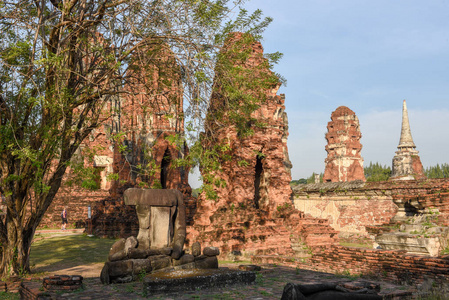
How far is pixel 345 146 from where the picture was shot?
104 ft

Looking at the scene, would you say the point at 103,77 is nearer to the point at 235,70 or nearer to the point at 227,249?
the point at 235,70

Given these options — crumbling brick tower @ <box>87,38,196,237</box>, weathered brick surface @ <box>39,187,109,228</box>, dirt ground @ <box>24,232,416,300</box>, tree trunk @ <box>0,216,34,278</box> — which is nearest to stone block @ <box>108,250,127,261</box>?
dirt ground @ <box>24,232,416,300</box>

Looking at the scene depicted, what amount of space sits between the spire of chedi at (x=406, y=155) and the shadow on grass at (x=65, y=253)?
886 inches

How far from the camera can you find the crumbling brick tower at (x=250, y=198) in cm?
1328

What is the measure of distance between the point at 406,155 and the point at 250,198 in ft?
65.2

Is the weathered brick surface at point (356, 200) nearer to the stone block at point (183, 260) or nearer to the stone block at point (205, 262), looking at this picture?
the stone block at point (205, 262)

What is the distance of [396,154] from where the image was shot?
102 feet

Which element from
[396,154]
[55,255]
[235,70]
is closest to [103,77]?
[235,70]

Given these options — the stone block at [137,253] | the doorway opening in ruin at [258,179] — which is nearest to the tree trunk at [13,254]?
the stone block at [137,253]

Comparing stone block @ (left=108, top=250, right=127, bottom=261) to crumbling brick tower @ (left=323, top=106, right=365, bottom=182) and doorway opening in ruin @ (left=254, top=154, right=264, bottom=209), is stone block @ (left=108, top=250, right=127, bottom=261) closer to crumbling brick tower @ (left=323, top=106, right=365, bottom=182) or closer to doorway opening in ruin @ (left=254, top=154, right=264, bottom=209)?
doorway opening in ruin @ (left=254, top=154, right=264, bottom=209)

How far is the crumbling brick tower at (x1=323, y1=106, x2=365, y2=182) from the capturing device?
31.9 metres

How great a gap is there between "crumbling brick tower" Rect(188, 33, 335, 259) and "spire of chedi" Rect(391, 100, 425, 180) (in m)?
17.2

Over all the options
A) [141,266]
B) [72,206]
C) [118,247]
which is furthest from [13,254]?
[72,206]

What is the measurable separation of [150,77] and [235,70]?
2.57 metres
